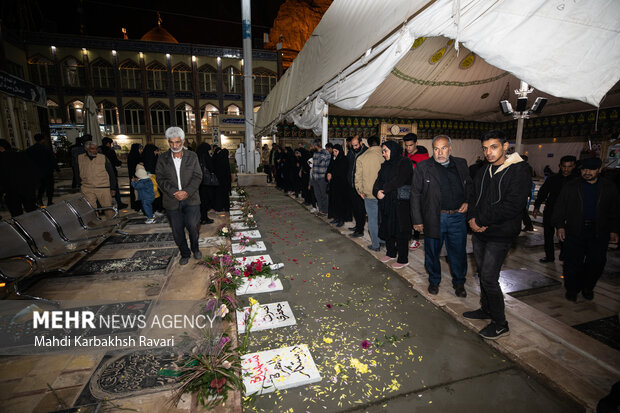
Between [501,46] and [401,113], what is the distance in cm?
949

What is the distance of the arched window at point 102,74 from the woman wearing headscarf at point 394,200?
32.1 m

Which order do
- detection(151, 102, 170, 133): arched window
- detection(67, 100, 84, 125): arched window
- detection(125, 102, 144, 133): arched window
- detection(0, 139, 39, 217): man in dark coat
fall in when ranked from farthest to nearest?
detection(151, 102, 170, 133): arched window < detection(125, 102, 144, 133): arched window < detection(67, 100, 84, 125): arched window < detection(0, 139, 39, 217): man in dark coat

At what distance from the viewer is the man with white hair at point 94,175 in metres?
4.89

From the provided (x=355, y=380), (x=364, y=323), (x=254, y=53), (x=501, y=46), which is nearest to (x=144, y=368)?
(x=355, y=380)

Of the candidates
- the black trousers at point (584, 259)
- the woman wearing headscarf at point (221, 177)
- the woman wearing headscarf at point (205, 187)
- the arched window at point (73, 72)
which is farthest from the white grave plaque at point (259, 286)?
the arched window at point (73, 72)

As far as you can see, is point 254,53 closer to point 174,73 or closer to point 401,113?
point 174,73

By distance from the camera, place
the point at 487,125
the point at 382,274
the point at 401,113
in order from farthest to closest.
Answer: the point at 487,125, the point at 401,113, the point at 382,274

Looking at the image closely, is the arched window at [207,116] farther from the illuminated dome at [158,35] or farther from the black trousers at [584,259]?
the black trousers at [584,259]

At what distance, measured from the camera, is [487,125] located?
1538cm

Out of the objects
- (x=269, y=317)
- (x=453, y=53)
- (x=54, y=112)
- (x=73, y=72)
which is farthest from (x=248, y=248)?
(x=73, y=72)

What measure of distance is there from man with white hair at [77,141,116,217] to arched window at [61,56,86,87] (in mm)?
28912

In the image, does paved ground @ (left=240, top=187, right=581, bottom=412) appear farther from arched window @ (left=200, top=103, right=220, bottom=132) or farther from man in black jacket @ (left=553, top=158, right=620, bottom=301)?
arched window @ (left=200, top=103, right=220, bottom=132)

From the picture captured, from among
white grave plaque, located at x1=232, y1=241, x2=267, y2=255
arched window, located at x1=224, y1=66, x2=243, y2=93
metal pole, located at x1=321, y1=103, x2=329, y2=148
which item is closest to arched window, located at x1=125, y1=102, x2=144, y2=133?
arched window, located at x1=224, y1=66, x2=243, y2=93

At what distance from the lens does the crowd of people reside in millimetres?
2321
